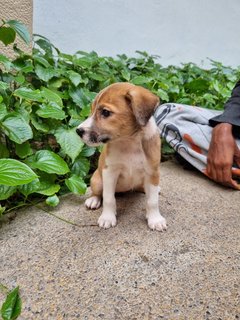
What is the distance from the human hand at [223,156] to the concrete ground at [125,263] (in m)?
0.32

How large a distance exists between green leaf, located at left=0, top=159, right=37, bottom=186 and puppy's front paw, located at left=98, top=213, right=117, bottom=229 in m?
0.49

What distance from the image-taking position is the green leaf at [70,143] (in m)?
1.83

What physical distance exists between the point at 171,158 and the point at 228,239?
127cm

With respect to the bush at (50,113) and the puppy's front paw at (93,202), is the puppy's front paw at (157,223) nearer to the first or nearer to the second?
the puppy's front paw at (93,202)

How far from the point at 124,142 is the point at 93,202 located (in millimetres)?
476

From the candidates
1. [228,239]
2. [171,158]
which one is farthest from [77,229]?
[171,158]

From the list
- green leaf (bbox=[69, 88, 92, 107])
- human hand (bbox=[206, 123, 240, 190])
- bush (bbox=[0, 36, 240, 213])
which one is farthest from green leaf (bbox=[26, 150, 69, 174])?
human hand (bbox=[206, 123, 240, 190])

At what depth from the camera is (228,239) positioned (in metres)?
1.60

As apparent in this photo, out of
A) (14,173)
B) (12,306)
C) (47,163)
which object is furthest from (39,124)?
(12,306)

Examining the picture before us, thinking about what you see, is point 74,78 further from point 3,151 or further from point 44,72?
point 3,151

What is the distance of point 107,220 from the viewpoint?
1638mm

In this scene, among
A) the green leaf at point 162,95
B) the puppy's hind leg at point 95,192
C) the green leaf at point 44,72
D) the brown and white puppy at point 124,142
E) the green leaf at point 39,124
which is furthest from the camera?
the green leaf at point 162,95

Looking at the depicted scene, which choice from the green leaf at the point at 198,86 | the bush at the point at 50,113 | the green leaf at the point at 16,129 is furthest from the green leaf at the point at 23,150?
the green leaf at the point at 198,86

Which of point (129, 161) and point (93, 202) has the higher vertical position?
point (129, 161)
